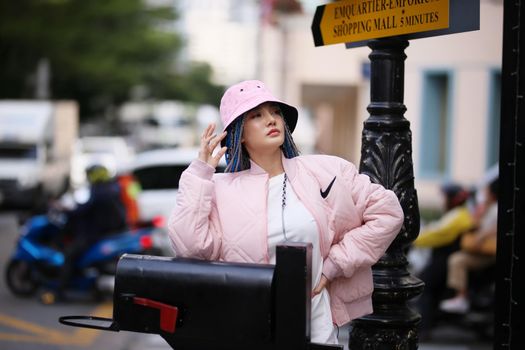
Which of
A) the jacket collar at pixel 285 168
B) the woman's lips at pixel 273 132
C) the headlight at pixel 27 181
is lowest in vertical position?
the headlight at pixel 27 181

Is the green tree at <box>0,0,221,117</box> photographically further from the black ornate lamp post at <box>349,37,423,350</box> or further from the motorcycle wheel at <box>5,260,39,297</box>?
the black ornate lamp post at <box>349,37,423,350</box>

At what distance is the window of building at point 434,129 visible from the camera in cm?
1998

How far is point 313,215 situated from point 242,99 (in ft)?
1.59

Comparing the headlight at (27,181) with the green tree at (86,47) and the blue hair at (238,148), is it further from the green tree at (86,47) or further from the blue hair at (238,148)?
the blue hair at (238,148)

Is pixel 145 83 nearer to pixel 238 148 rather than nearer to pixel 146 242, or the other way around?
pixel 146 242

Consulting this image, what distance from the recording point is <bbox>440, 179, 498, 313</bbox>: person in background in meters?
7.93

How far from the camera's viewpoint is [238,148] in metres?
3.19

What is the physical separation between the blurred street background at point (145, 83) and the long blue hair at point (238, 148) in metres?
1.52

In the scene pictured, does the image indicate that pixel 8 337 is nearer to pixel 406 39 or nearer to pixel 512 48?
pixel 406 39

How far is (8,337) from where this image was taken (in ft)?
27.7

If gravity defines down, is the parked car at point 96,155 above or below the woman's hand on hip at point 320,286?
above

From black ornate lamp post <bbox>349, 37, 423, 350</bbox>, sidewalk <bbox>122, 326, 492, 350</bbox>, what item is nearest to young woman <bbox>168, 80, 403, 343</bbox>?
black ornate lamp post <bbox>349, 37, 423, 350</bbox>

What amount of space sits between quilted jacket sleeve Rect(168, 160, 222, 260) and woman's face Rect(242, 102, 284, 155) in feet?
0.67

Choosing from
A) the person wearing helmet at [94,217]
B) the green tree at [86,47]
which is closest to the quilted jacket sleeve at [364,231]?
the person wearing helmet at [94,217]
